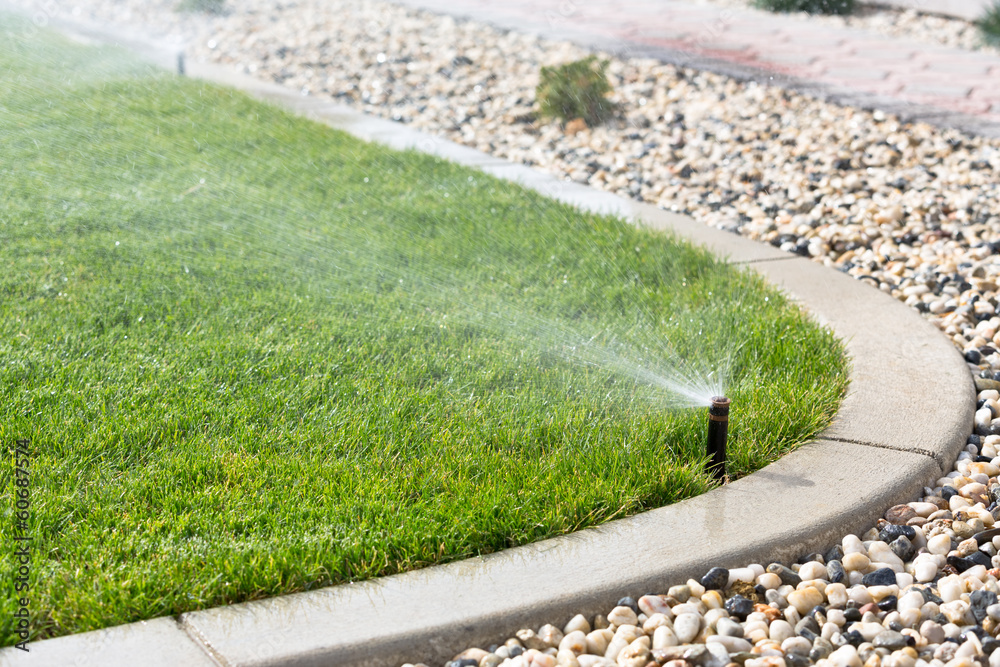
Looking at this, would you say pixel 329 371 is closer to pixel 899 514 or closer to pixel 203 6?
pixel 899 514

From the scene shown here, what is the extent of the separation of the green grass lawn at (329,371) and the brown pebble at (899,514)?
0.34 metres

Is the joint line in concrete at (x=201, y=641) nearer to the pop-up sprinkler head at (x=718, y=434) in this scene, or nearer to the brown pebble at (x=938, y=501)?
the pop-up sprinkler head at (x=718, y=434)

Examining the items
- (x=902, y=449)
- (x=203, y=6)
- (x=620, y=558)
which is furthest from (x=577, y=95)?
(x=203, y=6)

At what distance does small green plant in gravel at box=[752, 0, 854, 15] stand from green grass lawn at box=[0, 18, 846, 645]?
5790 millimetres

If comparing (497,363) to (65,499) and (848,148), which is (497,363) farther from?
(848,148)

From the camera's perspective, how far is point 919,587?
2.14 m

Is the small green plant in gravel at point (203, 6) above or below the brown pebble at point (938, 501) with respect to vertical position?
above

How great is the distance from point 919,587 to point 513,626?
0.91m

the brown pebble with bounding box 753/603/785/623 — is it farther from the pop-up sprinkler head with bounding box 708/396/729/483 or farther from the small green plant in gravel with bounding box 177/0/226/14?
the small green plant in gravel with bounding box 177/0/226/14

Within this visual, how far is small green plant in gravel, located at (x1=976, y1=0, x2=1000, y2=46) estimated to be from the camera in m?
7.96

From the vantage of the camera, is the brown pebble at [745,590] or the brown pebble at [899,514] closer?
the brown pebble at [745,590]

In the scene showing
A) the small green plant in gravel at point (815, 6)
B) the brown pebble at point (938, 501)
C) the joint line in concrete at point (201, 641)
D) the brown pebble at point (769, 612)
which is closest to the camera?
the joint line in concrete at point (201, 641)

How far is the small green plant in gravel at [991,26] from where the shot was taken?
7.96 meters

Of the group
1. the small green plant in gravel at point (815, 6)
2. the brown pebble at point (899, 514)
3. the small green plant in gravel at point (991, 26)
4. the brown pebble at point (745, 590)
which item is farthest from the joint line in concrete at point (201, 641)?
the small green plant in gravel at point (815, 6)
